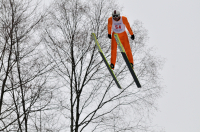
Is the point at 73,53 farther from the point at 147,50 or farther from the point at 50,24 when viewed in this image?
the point at 147,50

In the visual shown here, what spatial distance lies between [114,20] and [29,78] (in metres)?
3.72

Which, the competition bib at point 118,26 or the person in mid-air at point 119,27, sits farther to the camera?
the competition bib at point 118,26

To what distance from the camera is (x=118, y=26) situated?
4969mm

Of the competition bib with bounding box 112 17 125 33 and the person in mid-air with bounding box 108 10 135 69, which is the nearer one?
the person in mid-air with bounding box 108 10 135 69

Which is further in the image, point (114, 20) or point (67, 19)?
point (67, 19)

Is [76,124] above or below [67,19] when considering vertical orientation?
below

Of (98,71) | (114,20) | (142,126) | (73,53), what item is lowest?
(142,126)

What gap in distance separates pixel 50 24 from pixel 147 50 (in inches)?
178

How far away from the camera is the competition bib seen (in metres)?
4.82

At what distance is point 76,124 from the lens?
784 centimetres

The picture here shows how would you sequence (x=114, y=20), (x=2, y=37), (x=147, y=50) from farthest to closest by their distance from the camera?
(x=147, y=50)
(x=2, y=37)
(x=114, y=20)

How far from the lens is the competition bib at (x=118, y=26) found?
4816mm

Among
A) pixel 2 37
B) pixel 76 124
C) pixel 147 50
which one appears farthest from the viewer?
pixel 147 50

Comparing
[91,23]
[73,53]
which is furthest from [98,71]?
[91,23]
